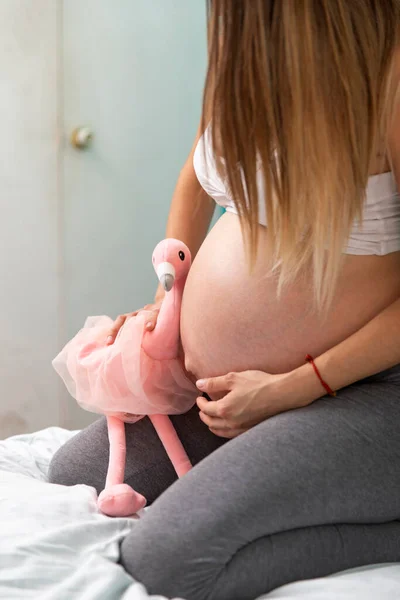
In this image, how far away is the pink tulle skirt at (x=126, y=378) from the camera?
105 cm

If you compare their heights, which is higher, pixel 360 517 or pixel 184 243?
pixel 184 243

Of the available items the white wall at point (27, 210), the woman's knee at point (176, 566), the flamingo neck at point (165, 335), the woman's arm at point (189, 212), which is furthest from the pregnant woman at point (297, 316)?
the white wall at point (27, 210)

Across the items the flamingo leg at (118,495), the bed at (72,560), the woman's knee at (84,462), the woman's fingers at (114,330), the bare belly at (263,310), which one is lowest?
the woman's knee at (84,462)

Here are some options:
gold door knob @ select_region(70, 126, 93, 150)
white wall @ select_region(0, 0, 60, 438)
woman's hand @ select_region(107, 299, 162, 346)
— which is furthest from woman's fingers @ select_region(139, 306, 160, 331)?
gold door knob @ select_region(70, 126, 93, 150)

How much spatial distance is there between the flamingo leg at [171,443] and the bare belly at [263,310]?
0.12m

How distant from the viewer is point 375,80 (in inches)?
33.7

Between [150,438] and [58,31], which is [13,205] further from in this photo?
[150,438]

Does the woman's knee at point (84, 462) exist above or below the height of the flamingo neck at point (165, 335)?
below

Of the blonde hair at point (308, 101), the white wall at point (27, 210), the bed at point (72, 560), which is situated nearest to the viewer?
the bed at point (72, 560)

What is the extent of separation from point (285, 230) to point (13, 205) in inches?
54.9

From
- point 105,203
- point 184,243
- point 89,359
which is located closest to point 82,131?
point 105,203

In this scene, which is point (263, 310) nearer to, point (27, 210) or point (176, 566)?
point (176, 566)

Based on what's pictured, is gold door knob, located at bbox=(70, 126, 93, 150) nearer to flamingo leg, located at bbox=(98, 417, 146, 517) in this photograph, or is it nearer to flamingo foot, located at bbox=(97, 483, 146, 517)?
flamingo leg, located at bbox=(98, 417, 146, 517)

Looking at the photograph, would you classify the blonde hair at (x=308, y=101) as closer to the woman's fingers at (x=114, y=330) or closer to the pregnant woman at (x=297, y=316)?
the pregnant woman at (x=297, y=316)
